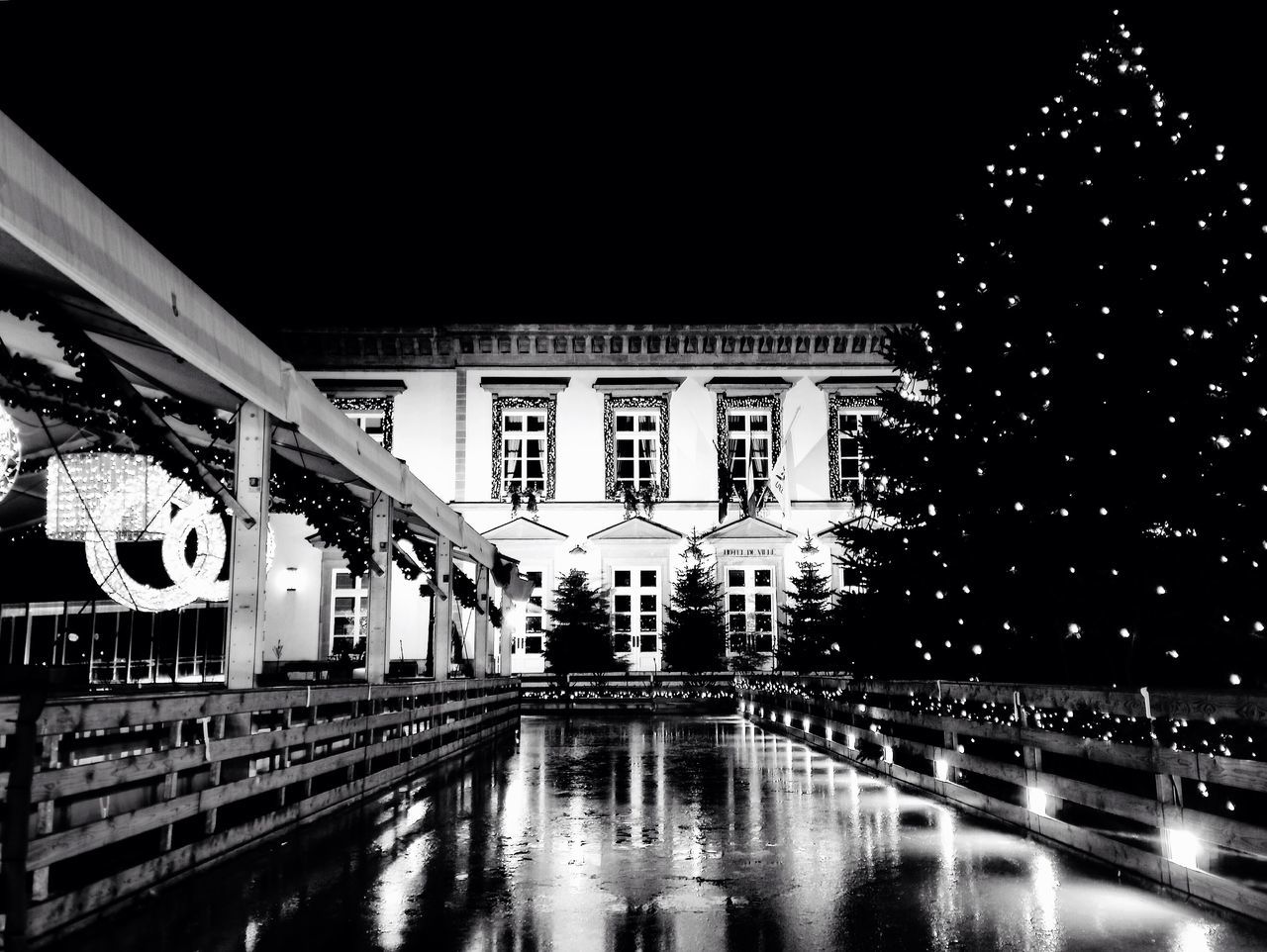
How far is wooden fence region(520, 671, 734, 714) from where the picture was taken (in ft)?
101

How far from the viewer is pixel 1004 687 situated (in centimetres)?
910

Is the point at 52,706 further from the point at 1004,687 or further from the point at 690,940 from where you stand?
the point at 1004,687

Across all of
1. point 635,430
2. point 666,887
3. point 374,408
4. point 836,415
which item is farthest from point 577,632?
point 666,887

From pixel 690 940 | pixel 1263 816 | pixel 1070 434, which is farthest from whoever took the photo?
pixel 1070 434

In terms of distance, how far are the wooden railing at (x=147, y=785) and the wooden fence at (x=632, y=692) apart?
63.2 ft

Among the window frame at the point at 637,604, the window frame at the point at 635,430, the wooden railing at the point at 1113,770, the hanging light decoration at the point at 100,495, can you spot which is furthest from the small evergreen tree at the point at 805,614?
the hanging light decoration at the point at 100,495

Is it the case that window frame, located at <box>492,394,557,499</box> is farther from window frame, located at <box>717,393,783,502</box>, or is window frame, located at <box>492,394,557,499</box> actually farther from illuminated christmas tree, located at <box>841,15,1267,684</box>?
illuminated christmas tree, located at <box>841,15,1267,684</box>

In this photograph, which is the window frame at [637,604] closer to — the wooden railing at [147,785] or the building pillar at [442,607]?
the building pillar at [442,607]

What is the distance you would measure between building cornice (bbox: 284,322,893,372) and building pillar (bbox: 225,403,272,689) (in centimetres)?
2733

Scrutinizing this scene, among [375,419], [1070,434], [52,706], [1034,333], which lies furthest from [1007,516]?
[375,419]

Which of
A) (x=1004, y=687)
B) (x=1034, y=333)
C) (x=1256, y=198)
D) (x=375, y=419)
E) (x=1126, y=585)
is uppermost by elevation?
(x=375, y=419)

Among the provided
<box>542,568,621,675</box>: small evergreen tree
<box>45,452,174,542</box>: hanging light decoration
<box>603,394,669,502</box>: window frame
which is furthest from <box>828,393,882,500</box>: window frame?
<box>45,452,174,542</box>: hanging light decoration

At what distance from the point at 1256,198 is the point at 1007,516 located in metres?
4.58

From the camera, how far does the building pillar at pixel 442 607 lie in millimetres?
16109
